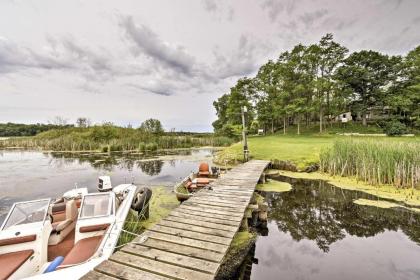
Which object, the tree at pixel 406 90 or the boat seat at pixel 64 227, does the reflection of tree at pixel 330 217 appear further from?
the tree at pixel 406 90

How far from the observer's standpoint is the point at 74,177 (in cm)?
1410

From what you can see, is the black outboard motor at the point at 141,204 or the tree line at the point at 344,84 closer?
the black outboard motor at the point at 141,204

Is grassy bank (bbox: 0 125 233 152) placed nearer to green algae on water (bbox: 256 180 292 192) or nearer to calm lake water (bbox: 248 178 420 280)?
green algae on water (bbox: 256 180 292 192)

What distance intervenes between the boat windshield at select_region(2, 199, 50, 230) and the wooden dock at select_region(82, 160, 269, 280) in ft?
7.50

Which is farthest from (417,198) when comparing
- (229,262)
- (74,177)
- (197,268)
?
(74,177)

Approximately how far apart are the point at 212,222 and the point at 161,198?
16.8ft

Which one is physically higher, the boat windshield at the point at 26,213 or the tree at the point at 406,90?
the tree at the point at 406,90

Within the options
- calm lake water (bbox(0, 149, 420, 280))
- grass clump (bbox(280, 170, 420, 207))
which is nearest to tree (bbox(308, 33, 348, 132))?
grass clump (bbox(280, 170, 420, 207))

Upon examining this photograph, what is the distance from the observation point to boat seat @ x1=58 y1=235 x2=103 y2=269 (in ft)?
12.3

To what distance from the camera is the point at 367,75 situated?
103 feet

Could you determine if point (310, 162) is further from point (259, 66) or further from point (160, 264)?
point (259, 66)

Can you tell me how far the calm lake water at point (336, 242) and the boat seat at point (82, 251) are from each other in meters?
3.35

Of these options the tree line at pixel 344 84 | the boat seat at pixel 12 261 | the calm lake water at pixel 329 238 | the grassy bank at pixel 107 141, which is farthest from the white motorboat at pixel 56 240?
the tree line at pixel 344 84

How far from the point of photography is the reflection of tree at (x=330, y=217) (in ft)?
20.1
